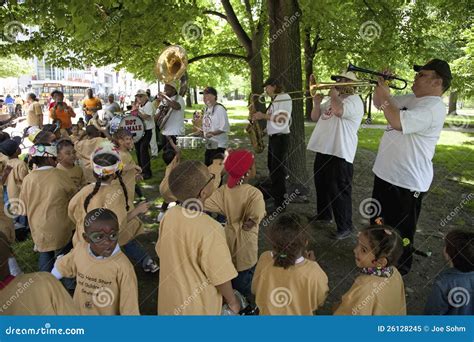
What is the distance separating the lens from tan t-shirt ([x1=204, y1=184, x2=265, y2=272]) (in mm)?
3170

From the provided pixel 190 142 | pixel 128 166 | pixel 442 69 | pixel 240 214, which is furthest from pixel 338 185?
pixel 190 142

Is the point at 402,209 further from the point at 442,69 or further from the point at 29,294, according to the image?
the point at 29,294

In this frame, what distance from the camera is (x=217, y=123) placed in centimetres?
607

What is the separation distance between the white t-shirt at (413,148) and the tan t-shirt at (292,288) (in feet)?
5.62

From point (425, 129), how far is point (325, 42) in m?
15.0

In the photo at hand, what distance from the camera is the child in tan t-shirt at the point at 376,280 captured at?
7.55 feet

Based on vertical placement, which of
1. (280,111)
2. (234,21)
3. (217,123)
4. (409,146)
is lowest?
(409,146)

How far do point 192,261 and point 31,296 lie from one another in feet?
2.71

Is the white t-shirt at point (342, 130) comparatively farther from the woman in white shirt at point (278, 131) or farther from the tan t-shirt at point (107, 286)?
the tan t-shirt at point (107, 286)

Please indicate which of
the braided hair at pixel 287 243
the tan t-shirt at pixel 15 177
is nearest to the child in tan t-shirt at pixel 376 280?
the braided hair at pixel 287 243

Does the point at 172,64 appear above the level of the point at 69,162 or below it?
above

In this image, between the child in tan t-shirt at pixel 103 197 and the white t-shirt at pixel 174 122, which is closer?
the child in tan t-shirt at pixel 103 197

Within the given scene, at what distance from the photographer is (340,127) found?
4.68 m

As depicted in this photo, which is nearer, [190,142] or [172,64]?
[190,142]
